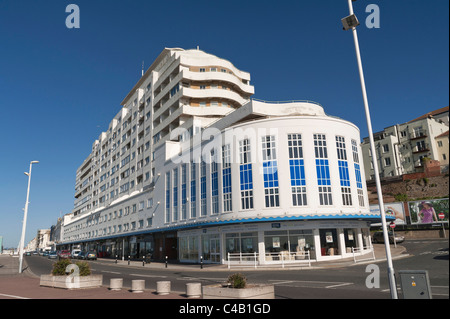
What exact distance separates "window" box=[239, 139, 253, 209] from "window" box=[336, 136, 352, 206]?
28.9 ft

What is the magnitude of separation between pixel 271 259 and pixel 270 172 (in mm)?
8052

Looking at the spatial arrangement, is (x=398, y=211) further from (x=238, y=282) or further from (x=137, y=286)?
(x=238, y=282)

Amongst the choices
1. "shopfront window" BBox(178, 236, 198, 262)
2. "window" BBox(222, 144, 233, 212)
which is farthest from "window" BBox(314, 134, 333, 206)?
"shopfront window" BBox(178, 236, 198, 262)

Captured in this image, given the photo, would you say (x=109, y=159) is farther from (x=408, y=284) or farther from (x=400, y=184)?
(x=408, y=284)

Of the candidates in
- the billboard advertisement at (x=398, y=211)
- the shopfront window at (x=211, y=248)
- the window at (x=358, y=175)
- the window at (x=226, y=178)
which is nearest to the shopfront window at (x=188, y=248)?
the shopfront window at (x=211, y=248)

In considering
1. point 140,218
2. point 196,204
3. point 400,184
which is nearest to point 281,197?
point 196,204

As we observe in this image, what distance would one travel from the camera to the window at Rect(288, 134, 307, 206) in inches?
1234

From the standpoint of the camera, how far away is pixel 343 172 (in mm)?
33000

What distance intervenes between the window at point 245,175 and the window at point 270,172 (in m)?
1.53

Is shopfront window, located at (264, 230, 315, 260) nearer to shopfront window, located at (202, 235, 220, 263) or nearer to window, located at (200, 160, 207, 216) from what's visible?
shopfront window, located at (202, 235, 220, 263)

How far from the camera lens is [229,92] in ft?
179

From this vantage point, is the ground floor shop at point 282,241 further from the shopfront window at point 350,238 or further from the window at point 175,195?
the window at point 175,195

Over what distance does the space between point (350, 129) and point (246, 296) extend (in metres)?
28.6

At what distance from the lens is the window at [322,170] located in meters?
31.5
